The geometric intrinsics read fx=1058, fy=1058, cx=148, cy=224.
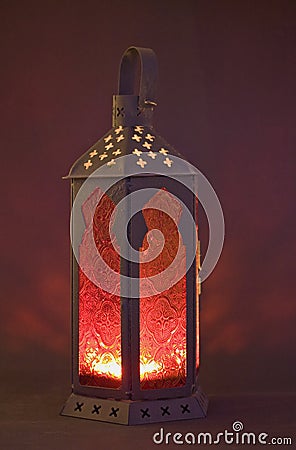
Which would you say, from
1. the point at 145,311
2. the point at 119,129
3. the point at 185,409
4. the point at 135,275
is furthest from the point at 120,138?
the point at 185,409

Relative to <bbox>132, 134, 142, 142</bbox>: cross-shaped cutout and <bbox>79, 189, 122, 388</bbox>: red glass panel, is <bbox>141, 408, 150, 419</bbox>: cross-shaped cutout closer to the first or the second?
<bbox>79, 189, 122, 388</bbox>: red glass panel

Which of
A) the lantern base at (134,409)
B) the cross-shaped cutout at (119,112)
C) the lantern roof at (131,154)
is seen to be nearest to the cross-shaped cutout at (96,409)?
the lantern base at (134,409)

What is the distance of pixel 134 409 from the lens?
3744mm

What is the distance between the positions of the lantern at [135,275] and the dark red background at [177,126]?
2.71 feet

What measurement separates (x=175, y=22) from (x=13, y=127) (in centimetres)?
86

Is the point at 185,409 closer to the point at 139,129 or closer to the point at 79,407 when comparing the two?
the point at 79,407

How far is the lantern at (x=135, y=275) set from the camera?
3768mm

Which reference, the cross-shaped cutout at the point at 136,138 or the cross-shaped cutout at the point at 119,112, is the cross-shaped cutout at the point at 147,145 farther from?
the cross-shaped cutout at the point at 119,112

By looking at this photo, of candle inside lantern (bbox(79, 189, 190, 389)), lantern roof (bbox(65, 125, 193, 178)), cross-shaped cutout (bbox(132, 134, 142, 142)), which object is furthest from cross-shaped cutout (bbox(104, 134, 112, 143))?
candle inside lantern (bbox(79, 189, 190, 389))

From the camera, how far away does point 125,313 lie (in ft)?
12.4

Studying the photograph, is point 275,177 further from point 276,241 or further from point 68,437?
point 68,437
